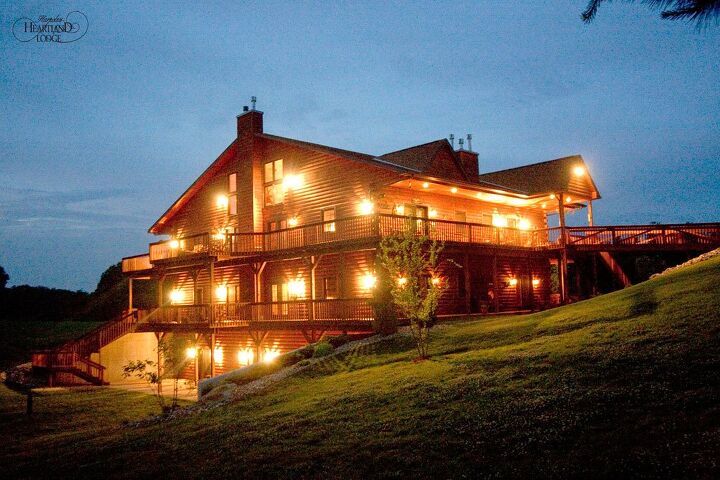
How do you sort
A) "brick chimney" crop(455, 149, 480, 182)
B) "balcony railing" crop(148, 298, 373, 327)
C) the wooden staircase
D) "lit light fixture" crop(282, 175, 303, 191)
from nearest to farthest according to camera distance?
1. "balcony railing" crop(148, 298, 373, 327)
2. the wooden staircase
3. "lit light fixture" crop(282, 175, 303, 191)
4. "brick chimney" crop(455, 149, 480, 182)

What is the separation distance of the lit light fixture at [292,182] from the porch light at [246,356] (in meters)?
9.08

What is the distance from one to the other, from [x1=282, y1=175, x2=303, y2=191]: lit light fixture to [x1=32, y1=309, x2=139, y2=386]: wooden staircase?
11937 mm

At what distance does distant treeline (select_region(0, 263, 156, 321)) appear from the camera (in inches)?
2201

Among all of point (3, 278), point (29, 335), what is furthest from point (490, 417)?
point (3, 278)

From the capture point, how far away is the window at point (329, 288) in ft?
101

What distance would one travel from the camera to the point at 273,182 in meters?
35.0

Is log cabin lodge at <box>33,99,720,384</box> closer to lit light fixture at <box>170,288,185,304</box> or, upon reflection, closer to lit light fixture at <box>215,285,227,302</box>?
lit light fixture at <box>215,285,227,302</box>

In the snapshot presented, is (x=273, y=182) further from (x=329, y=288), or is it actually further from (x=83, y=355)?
(x=83, y=355)

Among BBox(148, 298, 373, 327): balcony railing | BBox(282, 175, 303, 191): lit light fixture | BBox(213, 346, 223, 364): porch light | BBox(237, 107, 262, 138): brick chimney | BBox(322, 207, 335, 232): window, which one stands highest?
BBox(237, 107, 262, 138): brick chimney

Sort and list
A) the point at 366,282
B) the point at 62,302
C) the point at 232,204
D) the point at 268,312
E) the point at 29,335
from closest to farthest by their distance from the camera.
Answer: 1. the point at 366,282
2. the point at 268,312
3. the point at 232,204
4. the point at 29,335
5. the point at 62,302

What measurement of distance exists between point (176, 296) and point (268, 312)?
13.6 meters

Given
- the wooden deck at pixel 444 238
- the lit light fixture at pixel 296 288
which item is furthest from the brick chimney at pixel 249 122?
the lit light fixture at pixel 296 288

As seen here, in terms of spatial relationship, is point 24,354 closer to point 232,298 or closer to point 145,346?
point 145,346

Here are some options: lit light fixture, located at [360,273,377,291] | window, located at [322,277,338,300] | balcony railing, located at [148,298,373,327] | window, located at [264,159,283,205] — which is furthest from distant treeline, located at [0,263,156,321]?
lit light fixture, located at [360,273,377,291]
